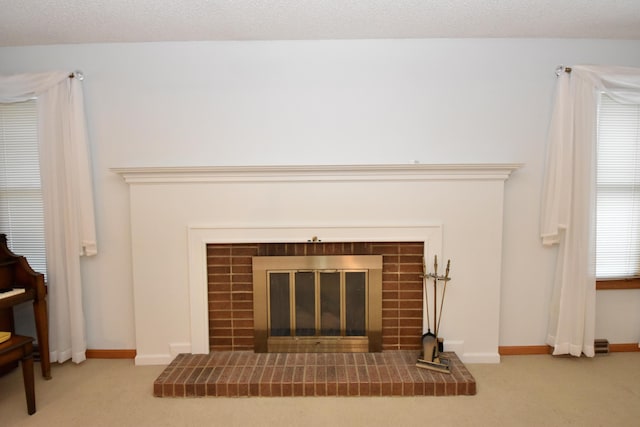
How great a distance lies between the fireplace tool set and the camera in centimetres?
229

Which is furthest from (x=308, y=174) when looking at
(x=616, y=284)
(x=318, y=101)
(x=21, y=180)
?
(x=616, y=284)

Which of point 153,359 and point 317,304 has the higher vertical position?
point 317,304

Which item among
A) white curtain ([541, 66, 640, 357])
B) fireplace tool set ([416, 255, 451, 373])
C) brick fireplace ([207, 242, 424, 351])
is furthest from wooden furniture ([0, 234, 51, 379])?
white curtain ([541, 66, 640, 357])

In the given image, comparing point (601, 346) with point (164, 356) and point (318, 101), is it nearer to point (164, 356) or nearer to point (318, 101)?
point (318, 101)

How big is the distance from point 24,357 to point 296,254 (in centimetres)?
174

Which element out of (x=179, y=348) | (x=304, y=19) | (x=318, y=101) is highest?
(x=304, y=19)

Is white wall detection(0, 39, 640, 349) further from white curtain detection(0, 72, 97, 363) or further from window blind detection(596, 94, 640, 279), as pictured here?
window blind detection(596, 94, 640, 279)

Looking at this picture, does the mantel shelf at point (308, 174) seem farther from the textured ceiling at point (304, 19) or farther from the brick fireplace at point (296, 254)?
the textured ceiling at point (304, 19)

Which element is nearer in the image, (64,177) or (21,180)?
(64,177)

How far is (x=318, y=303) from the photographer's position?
2.57m

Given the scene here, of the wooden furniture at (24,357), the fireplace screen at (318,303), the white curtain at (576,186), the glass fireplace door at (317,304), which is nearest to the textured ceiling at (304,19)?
the white curtain at (576,186)

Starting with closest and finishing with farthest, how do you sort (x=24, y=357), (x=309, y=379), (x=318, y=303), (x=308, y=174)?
(x=24, y=357) < (x=309, y=379) < (x=308, y=174) < (x=318, y=303)

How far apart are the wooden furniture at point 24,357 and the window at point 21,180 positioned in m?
0.89

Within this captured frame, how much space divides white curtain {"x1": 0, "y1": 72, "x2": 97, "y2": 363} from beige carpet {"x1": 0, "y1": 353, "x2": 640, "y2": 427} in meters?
0.44
